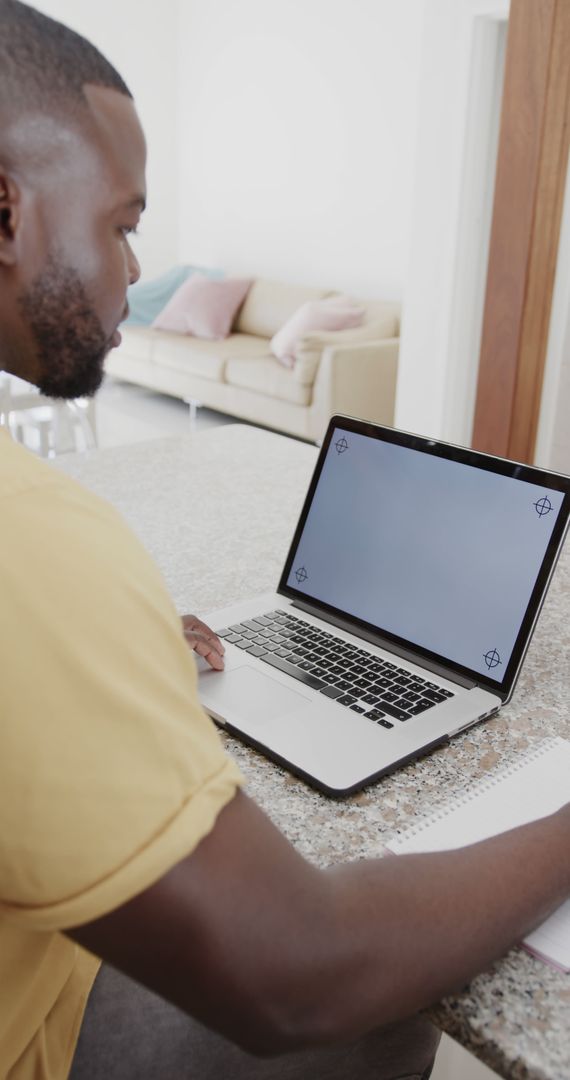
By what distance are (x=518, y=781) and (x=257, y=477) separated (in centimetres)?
98

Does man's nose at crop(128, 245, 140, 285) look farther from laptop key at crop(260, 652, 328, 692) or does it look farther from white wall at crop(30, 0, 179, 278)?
white wall at crop(30, 0, 179, 278)

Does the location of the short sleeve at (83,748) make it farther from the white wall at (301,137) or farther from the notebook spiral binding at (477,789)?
the white wall at (301,137)

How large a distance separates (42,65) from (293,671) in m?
0.61

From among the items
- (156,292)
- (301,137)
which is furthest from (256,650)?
(156,292)

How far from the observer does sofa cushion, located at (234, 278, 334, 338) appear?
5918mm

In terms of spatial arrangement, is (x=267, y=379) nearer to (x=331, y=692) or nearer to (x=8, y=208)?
(x=331, y=692)

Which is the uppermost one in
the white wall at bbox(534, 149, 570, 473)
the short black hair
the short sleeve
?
the short black hair

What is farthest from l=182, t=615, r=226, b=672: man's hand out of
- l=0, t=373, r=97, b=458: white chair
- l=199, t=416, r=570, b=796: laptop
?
l=0, t=373, r=97, b=458: white chair

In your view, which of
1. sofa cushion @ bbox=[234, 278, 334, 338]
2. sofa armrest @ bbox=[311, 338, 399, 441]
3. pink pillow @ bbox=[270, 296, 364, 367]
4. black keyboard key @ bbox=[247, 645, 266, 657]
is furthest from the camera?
sofa cushion @ bbox=[234, 278, 334, 338]

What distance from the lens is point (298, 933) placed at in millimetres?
530

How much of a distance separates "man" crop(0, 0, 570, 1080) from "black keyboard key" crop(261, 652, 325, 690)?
321 millimetres

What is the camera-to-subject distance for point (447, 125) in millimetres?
3309

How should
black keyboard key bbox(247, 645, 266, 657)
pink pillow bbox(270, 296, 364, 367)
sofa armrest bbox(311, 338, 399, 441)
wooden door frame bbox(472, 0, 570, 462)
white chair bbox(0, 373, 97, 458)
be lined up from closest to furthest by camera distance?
black keyboard key bbox(247, 645, 266, 657) → wooden door frame bbox(472, 0, 570, 462) → white chair bbox(0, 373, 97, 458) → sofa armrest bbox(311, 338, 399, 441) → pink pillow bbox(270, 296, 364, 367)

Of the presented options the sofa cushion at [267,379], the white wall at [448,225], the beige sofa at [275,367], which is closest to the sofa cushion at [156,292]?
the beige sofa at [275,367]
